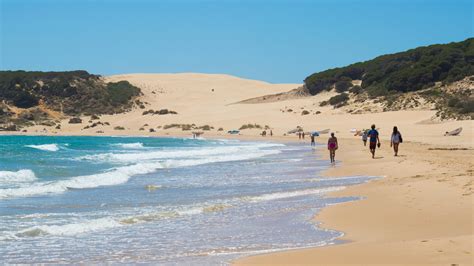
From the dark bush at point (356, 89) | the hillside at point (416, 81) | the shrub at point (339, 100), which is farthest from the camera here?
the dark bush at point (356, 89)

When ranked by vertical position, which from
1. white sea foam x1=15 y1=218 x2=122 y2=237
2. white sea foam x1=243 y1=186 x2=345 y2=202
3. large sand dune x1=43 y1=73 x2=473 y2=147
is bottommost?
white sea foam x1=15 y1=218 x2=122 y2=237

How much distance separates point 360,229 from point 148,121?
6839 cm

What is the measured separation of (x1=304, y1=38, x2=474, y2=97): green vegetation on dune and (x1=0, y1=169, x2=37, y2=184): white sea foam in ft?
167

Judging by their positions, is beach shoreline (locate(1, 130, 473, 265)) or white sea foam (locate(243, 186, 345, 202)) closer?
beach shoreline (locate(1, 130, 473, 265))

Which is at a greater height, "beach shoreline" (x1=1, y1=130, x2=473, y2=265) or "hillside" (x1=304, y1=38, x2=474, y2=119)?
"hillside" (x1=304, y1=38, x2=474, y2=119)

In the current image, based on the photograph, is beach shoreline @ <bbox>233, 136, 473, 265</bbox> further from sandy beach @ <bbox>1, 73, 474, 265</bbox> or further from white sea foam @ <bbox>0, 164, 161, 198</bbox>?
white sea foam @ <bbox>0, 164, 161, 198</bbox>

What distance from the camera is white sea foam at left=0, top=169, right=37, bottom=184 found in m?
20.9

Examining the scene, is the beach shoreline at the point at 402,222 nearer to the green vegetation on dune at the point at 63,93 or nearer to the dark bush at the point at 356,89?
the dark bush at the point at 356,89

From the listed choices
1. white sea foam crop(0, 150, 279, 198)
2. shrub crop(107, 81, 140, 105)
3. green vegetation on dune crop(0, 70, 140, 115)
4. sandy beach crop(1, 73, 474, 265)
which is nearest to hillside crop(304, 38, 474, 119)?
sandy beach crop(1, 73, 474, 265)

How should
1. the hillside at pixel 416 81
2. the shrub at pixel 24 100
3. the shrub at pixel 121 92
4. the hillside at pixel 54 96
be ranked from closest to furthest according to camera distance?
the hillside at pixel 416 81
the hillside at pixel 54 96
the shrub at pixel 24 100
the shrub at pixel 121 92

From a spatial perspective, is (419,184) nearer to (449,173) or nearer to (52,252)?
(449,173)

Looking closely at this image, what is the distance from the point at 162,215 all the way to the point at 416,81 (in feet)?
192

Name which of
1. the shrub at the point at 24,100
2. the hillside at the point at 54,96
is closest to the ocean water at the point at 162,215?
the hillside at the point at 54,96

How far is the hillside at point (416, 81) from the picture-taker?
60781 mm
